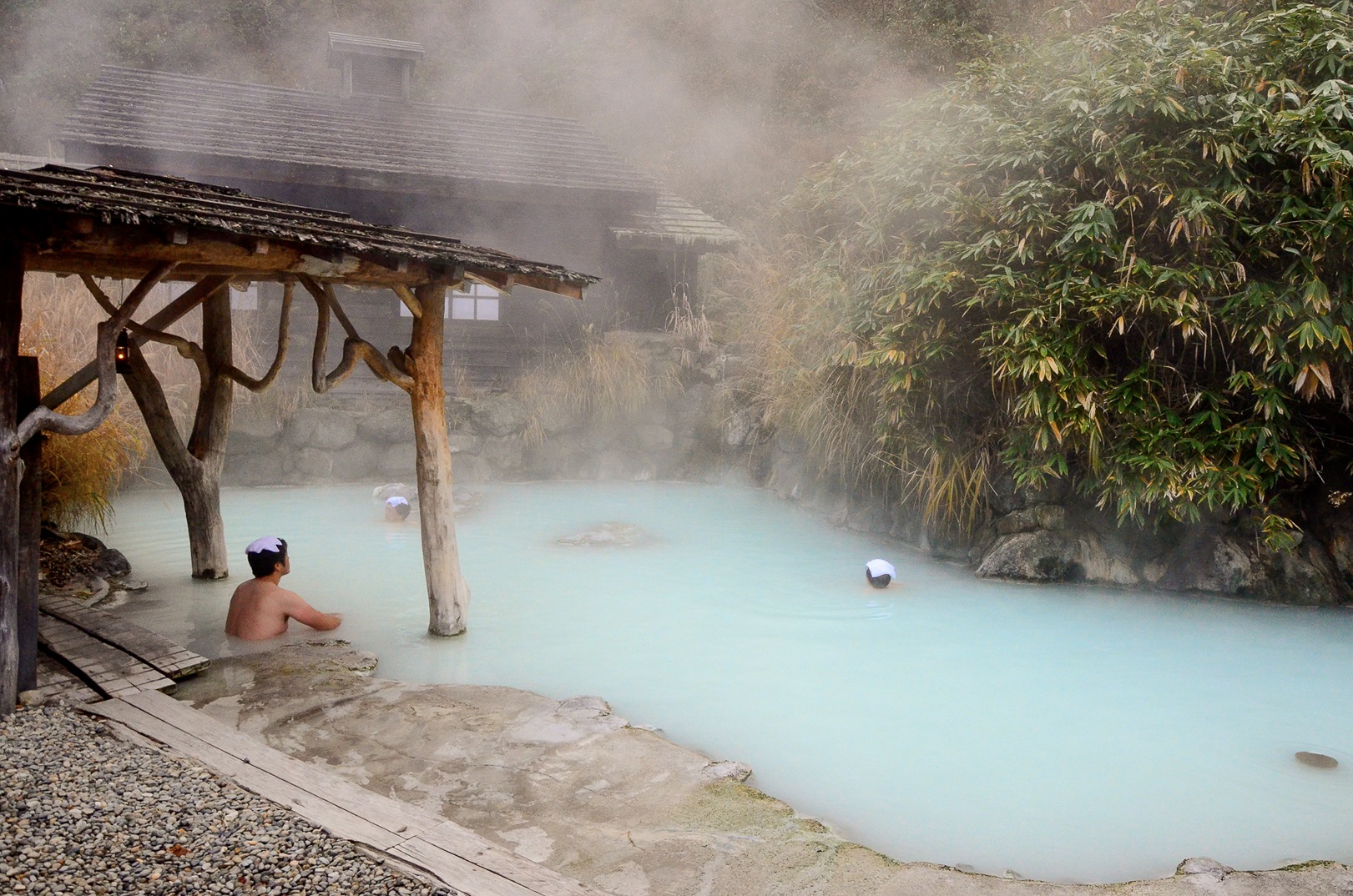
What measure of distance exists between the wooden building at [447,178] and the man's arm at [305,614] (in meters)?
7.38

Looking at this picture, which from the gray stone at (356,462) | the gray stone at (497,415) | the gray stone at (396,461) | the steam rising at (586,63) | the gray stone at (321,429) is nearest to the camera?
the gray stone at (321,429)

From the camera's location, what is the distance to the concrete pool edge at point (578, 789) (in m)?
2.55

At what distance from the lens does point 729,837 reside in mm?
2754

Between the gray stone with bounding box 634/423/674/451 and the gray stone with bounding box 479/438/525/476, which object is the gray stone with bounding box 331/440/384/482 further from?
the gray stone with bounding box 634/423/674/451

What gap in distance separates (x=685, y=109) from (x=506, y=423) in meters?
13.7

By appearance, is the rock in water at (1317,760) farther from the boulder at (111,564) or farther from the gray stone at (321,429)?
the gray stone at (321,429)

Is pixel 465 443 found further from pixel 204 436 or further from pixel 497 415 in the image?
pixel 204 436

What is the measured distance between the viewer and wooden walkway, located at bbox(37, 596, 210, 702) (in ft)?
11.7

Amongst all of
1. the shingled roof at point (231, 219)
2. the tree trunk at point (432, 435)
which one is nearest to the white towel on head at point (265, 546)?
the tree trunk at point (432, 435)

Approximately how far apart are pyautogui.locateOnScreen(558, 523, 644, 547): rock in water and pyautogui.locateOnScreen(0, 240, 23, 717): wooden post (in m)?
4.75

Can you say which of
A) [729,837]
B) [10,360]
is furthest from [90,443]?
[729,837]

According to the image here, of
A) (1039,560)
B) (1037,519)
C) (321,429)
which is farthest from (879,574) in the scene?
(321,429)

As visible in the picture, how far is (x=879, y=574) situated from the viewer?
6500 mm

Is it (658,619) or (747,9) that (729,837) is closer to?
(658,619)
